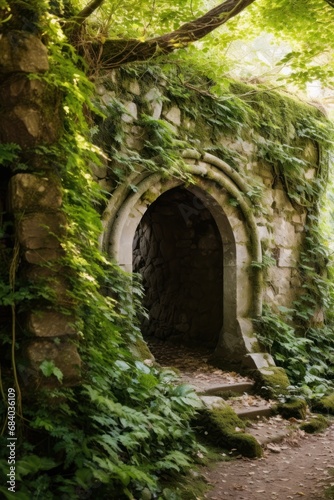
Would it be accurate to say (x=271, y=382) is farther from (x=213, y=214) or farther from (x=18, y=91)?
(x=18, y=91)

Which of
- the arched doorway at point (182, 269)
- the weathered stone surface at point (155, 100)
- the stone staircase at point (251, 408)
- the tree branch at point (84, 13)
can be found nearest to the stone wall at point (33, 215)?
the tree branch at point (84, 13)

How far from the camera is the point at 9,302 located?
2410 millimetres

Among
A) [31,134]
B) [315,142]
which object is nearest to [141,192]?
[31,134]

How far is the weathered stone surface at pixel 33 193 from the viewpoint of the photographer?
2.58 m

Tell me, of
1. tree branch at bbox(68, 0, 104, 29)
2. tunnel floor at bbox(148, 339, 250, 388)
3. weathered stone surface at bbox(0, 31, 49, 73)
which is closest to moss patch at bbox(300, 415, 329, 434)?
tunnel floor at bbox(148, 339, 250, 388)

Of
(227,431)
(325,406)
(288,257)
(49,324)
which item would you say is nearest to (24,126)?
(49,324)

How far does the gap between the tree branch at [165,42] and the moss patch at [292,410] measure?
3484 millimetres

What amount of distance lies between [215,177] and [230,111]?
34.6 inches

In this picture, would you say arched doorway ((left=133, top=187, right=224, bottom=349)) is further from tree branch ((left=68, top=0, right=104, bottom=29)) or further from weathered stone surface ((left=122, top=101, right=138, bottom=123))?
tree branch ((left=68, top=0, right=104, bottom=29))

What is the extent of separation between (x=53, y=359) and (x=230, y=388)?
2884 mm

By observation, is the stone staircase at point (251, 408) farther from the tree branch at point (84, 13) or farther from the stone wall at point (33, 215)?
the tree branch at point (84, 13)

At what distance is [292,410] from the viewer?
15.5ft

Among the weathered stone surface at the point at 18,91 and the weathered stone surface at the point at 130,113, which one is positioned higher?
the weathered stone surface at the point at 130,113

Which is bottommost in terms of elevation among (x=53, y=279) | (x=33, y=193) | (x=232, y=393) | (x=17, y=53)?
(x=232, y=393)
